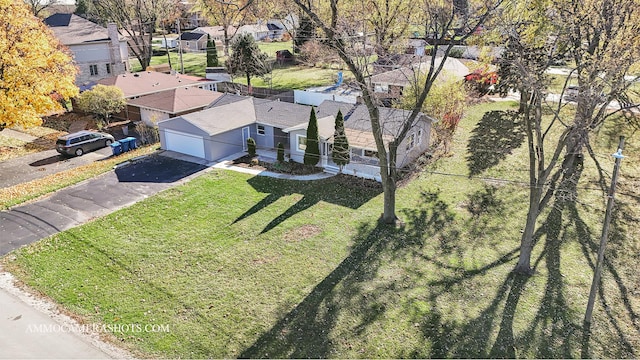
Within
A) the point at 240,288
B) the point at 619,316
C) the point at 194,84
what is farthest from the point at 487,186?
the point at 194,84

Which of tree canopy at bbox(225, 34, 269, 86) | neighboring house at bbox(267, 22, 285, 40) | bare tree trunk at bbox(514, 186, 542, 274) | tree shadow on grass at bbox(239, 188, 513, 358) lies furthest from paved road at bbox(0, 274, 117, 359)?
neighboring house at bbox(267, 22, 285, 40)

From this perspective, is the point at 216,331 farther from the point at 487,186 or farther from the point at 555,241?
the point at 487,186

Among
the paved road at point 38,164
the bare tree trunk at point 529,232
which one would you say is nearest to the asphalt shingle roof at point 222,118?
the paved road at point 38,164

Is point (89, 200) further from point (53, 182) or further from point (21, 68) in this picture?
point (21, 68)

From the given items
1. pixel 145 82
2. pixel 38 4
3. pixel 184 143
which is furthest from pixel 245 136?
pixel 38 4

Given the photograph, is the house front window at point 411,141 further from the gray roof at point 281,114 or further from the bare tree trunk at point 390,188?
the bare tree trunk at point 390,188

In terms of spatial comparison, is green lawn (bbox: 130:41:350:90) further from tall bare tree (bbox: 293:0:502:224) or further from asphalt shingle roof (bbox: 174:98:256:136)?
tall bare tree (bbox: 293:0:502:224)
